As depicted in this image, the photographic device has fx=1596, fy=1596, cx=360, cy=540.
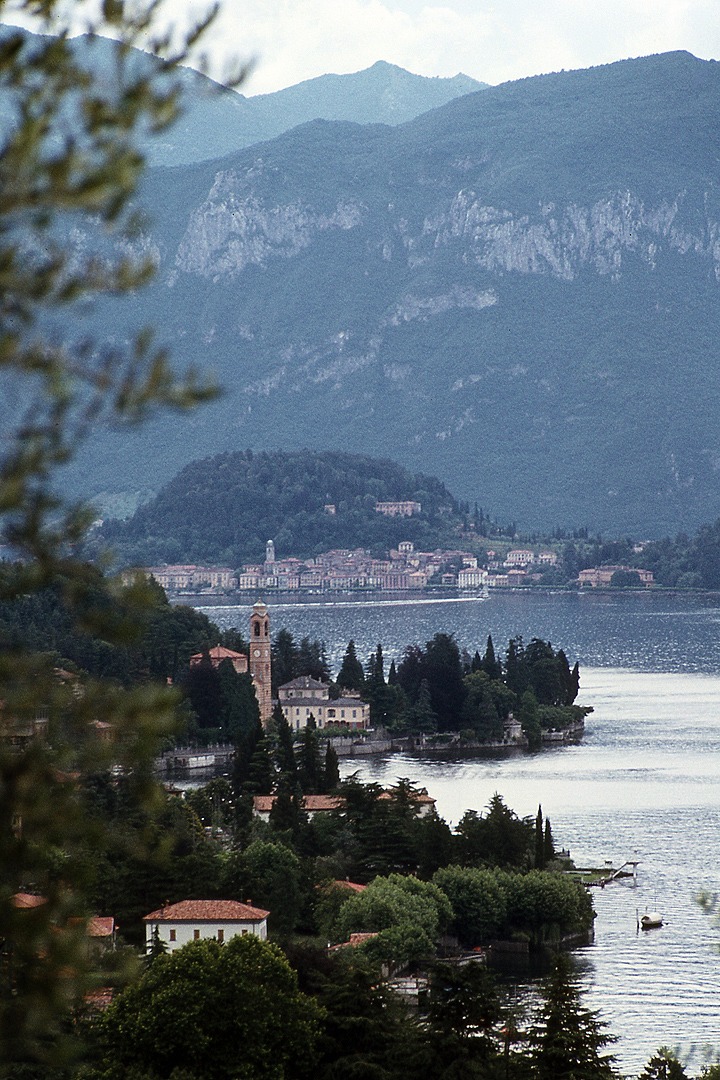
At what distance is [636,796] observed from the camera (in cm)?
4272

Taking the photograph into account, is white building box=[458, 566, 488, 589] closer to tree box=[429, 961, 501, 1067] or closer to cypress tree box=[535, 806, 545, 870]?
cypress tree box=[535, 806, 545, 870]

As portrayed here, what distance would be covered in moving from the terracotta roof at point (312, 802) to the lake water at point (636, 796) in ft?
14.2

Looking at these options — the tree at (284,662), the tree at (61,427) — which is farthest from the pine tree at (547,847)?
the tree at (284,662)

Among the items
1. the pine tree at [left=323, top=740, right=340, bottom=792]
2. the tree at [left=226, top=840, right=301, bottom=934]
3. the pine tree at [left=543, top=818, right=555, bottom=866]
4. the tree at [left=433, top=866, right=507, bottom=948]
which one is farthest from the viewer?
the pine tree at [left=323, top=740, right=340, bottom=792]

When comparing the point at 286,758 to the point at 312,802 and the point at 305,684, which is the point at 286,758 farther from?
the point at 305,684

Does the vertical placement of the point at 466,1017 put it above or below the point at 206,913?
above

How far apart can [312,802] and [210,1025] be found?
60.6 ft

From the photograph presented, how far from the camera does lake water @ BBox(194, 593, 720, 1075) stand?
77.6 ft

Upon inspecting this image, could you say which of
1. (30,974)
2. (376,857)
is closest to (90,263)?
(30,974)

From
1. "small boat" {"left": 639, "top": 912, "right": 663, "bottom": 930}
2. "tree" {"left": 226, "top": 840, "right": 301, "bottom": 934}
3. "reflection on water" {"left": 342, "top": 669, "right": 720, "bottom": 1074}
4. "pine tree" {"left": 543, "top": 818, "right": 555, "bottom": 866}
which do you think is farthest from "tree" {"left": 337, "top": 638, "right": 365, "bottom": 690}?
"tree" {"left": 226, "top": 840, "right": 301, "bottom": 934}

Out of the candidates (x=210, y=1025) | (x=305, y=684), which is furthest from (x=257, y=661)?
(x=210, y=1025)

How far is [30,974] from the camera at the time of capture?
122 inches

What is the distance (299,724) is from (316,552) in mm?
130382

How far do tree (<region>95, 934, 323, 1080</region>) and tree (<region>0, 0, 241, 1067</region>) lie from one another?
44.3 ft
